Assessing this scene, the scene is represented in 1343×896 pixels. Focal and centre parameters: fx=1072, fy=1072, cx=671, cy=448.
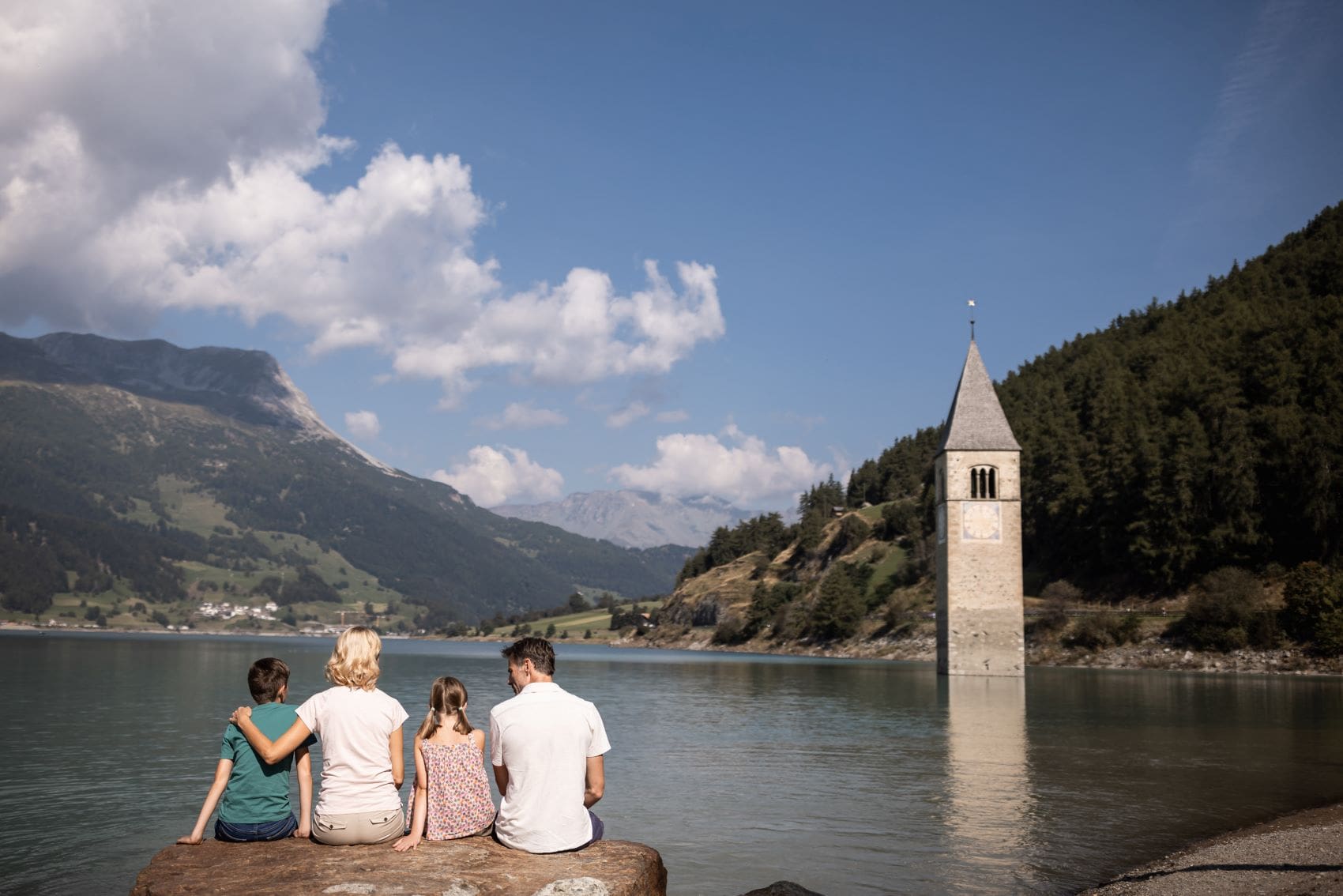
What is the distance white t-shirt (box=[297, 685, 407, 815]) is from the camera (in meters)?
8.11

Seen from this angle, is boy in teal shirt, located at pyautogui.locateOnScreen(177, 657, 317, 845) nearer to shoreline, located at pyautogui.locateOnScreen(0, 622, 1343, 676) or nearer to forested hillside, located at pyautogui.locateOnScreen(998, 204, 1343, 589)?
shoreline, located at pyautogui.locateOnScreen(0, 622, 1343, 676)

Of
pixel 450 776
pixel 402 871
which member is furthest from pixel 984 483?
pixel 402 871

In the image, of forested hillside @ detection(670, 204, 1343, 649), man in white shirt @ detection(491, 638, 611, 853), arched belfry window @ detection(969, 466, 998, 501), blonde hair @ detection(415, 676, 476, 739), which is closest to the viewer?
man in white shirt @ detection(491, 638, 611, 853)

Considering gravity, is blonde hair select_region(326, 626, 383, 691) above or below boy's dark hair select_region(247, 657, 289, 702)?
above

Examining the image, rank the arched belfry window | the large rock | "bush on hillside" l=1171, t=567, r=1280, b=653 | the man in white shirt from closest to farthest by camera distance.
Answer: the large rock < the man in white shirt < "bush on hillside" l=1171, t=567, r=1280, b=653 < the arched belfry window

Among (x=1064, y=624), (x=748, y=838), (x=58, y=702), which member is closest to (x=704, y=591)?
(x=1064, y=624)

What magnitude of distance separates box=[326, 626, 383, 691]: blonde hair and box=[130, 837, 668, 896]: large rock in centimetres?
120

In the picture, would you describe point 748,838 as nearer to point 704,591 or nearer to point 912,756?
point 912,756

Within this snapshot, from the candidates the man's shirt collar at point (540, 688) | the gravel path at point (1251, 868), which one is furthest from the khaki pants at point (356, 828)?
the gravel path at point (1251, 868)

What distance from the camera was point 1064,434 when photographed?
112m

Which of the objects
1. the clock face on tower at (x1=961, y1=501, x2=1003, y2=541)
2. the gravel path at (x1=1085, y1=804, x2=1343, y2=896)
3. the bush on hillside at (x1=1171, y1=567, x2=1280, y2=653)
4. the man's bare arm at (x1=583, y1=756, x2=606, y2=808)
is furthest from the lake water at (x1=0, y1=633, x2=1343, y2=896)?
the bush on hillside at (x1=1171, y1=567, x2=1280, y2=653)

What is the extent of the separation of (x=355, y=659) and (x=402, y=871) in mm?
1658

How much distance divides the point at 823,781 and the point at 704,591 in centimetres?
14126

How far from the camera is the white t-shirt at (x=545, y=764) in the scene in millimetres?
7734
